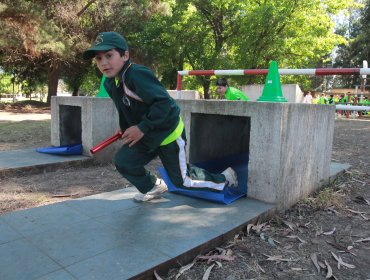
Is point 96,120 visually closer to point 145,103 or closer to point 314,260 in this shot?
point 145,103

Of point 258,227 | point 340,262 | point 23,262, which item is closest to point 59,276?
point 23,262

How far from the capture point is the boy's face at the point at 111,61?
9.20ft

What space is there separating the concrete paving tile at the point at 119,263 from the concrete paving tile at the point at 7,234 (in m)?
0.63

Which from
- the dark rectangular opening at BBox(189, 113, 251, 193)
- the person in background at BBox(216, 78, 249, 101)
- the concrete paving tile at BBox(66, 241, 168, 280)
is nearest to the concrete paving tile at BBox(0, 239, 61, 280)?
the concrete paving tile at BBox(66, 241, 168, 280)

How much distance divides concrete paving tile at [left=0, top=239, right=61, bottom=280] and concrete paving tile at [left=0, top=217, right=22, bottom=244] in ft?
0.27

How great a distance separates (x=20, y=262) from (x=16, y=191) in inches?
85.3

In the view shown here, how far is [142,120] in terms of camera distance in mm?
2852

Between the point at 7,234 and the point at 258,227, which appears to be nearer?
the point at 7,234

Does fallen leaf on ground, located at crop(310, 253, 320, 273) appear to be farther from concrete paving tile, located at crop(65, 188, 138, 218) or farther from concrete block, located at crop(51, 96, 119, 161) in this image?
concrete block, located at crop(51, 96, 119, 161)

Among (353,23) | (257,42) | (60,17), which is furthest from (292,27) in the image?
(353,23)

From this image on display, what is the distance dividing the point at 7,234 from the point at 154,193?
1.25 metres

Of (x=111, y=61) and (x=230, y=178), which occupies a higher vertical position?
(x=111, y=61)

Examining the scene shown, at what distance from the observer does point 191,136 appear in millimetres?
3967

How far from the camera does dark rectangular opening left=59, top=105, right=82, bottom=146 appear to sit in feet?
20.1
